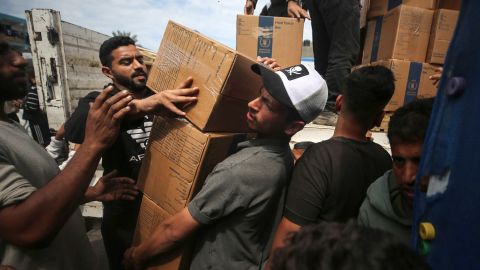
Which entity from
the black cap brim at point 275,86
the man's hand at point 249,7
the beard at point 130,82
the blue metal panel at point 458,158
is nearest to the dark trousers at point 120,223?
the beard at point 130,82

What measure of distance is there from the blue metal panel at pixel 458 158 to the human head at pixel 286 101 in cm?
77

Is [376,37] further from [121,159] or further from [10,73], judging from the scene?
[10,73]

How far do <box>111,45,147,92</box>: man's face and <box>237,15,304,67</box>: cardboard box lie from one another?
107 cm

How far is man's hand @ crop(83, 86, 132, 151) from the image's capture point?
1.12m

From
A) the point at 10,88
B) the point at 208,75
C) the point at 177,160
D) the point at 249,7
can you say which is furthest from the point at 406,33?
the point at 10,88

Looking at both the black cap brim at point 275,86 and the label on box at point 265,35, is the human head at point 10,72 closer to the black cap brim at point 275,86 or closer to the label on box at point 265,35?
the black cap brim at point 275,86

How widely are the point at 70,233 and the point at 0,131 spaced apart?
53cm

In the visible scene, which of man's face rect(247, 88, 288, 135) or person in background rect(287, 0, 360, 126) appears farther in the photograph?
person in background rect(287, 0, 360, 126)

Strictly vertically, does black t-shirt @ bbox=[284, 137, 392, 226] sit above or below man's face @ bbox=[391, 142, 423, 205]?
below

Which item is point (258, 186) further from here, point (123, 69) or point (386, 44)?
point (386, 44)

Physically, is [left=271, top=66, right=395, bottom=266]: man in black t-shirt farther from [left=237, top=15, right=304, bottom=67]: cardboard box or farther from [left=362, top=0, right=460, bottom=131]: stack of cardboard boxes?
[left=362, top=0, right=460, bottom=131]: stack of cardboard boxes

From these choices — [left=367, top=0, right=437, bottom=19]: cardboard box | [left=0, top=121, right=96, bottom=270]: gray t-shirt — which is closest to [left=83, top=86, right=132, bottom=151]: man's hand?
[left=0, top=121, right=96, bottom=270]: gray t-shirt

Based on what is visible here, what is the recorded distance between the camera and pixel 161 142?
1418mm

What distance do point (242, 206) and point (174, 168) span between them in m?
0.42
